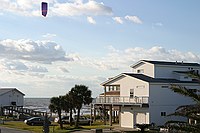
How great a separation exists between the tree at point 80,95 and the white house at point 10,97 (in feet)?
133

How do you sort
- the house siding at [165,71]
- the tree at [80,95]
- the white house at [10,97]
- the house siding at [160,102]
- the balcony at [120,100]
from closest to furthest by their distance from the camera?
1. the house siding at [160,102]
2. the balcony at [120,100]
3. the tree at [80,95]
4. the house siding at [165,71]
5. the white house at [10,97]

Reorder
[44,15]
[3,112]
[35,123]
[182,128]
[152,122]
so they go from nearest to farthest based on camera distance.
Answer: [182,128], [44,15], [152,122], [35,123], [3,112]

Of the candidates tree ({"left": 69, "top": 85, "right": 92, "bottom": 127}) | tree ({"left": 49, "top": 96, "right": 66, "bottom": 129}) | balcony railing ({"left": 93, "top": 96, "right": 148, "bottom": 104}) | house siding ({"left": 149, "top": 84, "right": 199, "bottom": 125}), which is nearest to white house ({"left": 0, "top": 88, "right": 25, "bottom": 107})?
balcony railing ({"left": 93, "top": 96, "right": 148, "bottom": 104})

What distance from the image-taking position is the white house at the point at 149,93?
52.3 meters

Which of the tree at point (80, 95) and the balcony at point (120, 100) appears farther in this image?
the tree at point (80, 95)

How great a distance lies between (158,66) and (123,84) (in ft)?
16.7

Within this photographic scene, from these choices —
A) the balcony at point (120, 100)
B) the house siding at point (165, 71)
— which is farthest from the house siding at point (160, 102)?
the house siding at point (165, 71)

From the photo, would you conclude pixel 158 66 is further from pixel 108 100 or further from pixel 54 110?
pixel 54 110

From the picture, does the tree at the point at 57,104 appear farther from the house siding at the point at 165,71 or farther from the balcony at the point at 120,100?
the house siding at the point at 165,71

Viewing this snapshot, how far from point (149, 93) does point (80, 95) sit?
29.2 ft

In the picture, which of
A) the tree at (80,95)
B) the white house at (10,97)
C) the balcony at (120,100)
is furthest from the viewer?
the white house at (10,97)

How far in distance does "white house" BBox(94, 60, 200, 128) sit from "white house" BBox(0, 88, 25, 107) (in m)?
36.2

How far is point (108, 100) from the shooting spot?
5788 centimetres

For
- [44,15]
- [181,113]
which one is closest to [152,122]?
[44,15]
